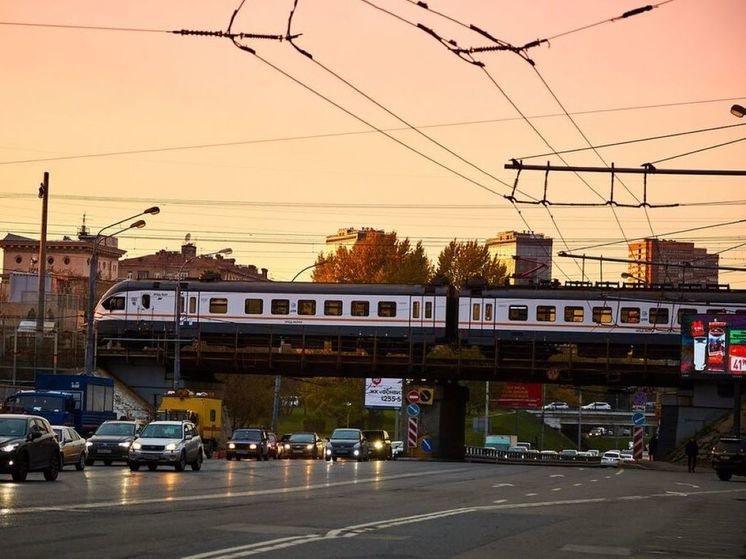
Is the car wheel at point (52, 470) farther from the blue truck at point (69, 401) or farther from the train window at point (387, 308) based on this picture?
the train window at point (387, 308)

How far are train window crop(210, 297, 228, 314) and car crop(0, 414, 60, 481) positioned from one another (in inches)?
1515

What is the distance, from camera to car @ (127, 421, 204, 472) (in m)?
37.6

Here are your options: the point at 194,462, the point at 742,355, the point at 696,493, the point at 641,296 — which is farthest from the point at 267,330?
the point at 696,493

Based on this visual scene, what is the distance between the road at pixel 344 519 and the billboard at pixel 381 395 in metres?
48.2

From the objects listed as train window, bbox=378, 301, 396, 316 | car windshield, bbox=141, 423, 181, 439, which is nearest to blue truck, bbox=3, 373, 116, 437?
car windshield, bbox=141, 423, 181, 439

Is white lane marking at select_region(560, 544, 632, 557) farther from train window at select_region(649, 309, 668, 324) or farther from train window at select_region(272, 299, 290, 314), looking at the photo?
train window at select_region(272, 299, 290, 314)

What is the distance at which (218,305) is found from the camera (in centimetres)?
6919

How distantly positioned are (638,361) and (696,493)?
36915mm

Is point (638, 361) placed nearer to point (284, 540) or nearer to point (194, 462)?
point (194, 462)

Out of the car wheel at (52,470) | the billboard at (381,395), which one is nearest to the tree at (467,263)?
the billboard at (381,395)

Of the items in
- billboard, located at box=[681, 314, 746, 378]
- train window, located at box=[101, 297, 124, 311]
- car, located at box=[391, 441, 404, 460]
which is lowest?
car, located at box=[391, 441, 404, 460]

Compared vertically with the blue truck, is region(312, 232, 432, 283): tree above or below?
above

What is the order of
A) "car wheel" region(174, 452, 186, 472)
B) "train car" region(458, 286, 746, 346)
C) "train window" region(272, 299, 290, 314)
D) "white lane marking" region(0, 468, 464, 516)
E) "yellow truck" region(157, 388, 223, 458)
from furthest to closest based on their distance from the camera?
"train window" region(272, 299, 290, 314) < "train car" region(458, 286, 746, 346) < "yellow truck" region(157, 388, 223, 458) < "car wheel" region(174, 452, 186, 472) < "white lane marking" region(0, 468, 464, 516)

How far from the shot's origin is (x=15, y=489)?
2512 centimetres
